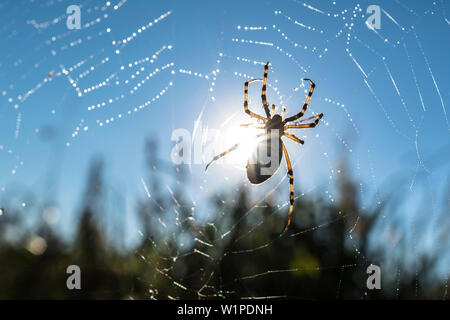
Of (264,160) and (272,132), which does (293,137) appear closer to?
(272,132)

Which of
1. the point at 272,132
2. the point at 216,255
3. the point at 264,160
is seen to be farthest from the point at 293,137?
the point at 216,255

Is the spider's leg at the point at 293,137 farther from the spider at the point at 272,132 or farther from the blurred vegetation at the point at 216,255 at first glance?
the blurred vegetation at the point at 216,255

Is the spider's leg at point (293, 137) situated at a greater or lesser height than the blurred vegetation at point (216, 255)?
greater

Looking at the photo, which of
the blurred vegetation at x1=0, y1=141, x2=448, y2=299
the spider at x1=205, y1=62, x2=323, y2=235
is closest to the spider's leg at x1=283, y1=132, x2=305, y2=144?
the spider at x1=205, y1=62, x2=323, y2=235

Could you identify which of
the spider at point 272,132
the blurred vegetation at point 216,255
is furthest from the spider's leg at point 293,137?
the blurred vegetation at point 216,255

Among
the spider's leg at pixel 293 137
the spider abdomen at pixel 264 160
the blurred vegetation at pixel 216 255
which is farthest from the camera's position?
the spider's leg at pixel 293 137
